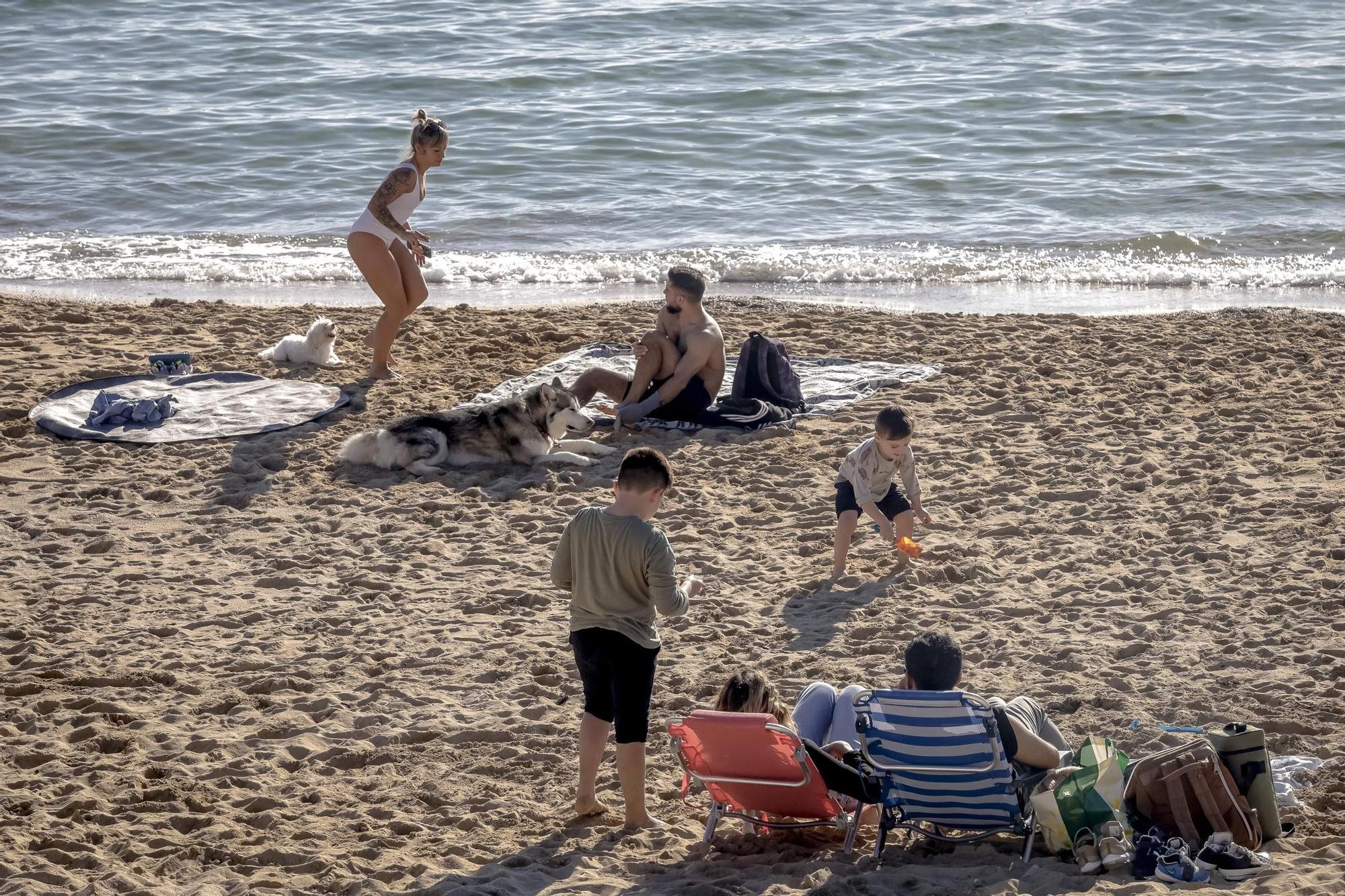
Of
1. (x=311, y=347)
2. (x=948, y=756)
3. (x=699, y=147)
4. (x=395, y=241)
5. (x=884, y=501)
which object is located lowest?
(x=948, y=756)

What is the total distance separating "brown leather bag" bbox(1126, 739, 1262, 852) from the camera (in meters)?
4.28

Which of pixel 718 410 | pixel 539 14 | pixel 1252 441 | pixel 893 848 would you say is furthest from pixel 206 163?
pixel 893 848

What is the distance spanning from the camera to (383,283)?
375 inches

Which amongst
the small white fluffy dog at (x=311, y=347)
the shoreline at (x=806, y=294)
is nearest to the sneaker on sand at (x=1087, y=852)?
the small white fluffy dog at (x=311, y=347)

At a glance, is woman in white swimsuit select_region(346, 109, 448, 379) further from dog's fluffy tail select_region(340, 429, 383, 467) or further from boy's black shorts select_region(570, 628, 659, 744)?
boy's black shorts select_region(570, 628, 659, 744)

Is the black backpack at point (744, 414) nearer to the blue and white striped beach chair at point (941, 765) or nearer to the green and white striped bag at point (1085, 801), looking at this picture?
the blue and white striped beach chair at point (941, 765)

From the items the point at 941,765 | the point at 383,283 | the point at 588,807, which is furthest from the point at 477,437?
the point at 941,765

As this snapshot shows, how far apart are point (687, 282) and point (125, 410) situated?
367 cm

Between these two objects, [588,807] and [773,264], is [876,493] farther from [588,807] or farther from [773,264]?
[773,264]

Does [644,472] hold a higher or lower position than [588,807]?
higher

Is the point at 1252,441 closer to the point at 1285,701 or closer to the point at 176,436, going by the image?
the point at 1285,701

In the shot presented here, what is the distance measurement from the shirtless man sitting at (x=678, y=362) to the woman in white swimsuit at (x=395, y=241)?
Result: 1578 millimetres

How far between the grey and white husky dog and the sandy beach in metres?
0.13

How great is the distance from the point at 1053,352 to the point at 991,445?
195 centimetres
